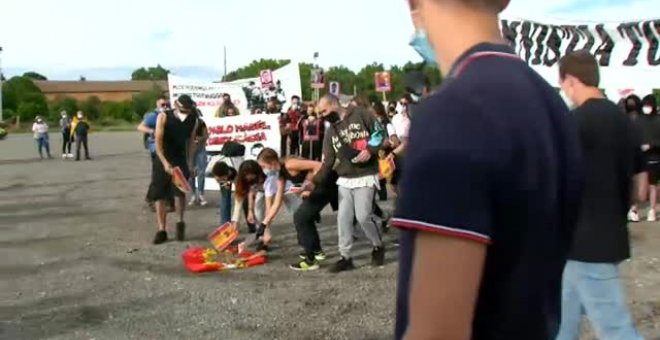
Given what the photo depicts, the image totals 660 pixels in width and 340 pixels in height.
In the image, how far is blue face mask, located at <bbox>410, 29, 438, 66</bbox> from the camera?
5.08 ft

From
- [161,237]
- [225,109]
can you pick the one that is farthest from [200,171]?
[161,237]

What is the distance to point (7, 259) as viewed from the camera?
859cm

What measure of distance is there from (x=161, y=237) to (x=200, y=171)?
3399 mm

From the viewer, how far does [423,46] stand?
5.34 ft

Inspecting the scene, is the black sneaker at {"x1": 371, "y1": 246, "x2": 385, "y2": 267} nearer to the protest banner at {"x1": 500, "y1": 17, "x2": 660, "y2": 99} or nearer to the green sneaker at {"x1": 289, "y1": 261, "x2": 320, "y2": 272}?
the green sneaker at {"x1": 289, "y1": 261, "x2": 320, "y2": 272}

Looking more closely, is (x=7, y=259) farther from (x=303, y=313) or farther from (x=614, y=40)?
(x=614, y=40)

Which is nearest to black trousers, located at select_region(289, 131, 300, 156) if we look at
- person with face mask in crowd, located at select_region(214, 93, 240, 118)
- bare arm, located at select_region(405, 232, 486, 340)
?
person with face mask in crowd, located at select_region(214, 93, 240, 118)

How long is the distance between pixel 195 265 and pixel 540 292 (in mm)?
6707

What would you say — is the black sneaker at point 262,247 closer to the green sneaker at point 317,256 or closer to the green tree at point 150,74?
the green sneaker at point 317,256

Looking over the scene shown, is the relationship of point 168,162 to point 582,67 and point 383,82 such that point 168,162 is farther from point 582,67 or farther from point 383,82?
point 383,82

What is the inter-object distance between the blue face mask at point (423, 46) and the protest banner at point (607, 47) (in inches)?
443

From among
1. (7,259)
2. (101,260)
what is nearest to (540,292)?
(101,260)

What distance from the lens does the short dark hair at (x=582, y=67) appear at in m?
3.72

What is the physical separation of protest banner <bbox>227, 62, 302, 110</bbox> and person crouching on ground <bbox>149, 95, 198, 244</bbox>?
742cm
